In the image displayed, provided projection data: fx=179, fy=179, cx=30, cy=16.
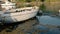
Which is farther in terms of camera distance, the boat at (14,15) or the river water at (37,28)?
the boat at (14,15)

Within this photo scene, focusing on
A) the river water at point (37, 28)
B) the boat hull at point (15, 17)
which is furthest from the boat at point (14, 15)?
the river water at point (37, 28)

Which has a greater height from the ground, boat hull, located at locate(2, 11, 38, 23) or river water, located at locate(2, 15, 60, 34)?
boat hull, located at locate(2, 11, 38, 23)

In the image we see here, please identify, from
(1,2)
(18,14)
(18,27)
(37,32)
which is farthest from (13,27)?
(1,2)

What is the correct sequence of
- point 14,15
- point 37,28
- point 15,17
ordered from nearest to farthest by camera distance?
point 37,28 < point 14,15 < point 15,17

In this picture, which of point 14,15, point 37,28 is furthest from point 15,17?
point 37,28

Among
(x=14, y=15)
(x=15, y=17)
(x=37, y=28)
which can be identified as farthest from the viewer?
(x=15, y=17)

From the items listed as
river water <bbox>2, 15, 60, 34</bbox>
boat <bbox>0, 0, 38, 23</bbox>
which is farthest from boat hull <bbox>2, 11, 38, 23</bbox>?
river water <bbox>2, 15, 60, 34</bbox>

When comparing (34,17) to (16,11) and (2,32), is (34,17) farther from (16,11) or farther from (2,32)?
(2,32)

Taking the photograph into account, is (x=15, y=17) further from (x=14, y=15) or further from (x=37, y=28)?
(x=37, y=28)

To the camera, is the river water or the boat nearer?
the river water

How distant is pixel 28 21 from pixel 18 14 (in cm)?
266

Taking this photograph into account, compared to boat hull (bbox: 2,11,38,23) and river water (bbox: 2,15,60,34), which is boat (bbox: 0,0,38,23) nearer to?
boat hull (bbox: 2,11,38,23)

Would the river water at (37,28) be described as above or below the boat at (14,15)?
below

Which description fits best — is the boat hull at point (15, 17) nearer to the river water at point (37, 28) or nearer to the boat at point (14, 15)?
the boat at point (14, 15)
